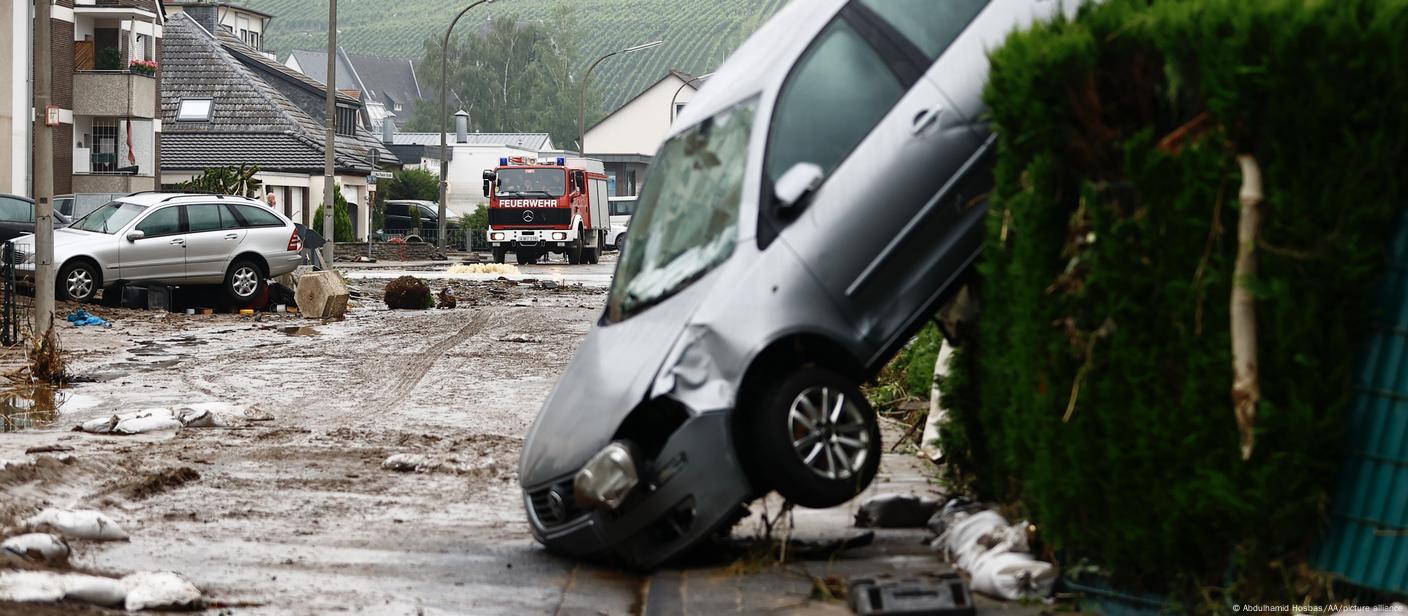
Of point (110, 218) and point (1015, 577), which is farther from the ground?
point (1015, 577)

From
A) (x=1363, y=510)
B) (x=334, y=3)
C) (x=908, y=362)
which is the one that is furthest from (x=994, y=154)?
(x=334, y=3)

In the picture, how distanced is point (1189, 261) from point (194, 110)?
7068 centimetres

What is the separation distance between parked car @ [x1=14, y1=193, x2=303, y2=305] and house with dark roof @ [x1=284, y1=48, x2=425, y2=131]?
12068 cm

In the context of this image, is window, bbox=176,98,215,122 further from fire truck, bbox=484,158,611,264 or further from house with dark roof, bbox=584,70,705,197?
house with dark roof, bbox=584,70,705,197

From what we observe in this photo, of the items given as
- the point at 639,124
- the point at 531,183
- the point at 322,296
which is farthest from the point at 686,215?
the point at 639,124

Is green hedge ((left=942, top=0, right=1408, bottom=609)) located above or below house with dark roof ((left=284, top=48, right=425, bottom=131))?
below

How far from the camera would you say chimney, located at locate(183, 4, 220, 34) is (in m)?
89.0

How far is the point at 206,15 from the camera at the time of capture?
9000 centimetres

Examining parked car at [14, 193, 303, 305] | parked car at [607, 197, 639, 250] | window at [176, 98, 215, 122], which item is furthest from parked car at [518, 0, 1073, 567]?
window at [176, 98, 215, 122]

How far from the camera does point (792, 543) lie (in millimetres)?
7438

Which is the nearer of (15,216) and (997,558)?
(997,558)

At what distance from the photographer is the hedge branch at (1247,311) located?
485cm

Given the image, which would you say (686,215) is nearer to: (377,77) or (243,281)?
(243,281)

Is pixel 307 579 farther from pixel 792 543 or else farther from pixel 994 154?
pixel 994 154
